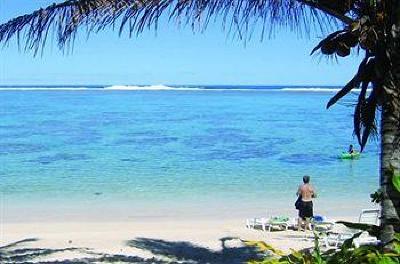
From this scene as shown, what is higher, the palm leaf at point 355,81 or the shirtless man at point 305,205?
the palm leaf at point 355,81

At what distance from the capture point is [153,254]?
9445mm

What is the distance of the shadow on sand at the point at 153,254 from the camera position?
8.59 m

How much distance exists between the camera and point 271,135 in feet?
142

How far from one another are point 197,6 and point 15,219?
36.6 feet

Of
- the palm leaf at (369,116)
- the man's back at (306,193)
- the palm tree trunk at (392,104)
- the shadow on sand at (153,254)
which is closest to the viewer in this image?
the palm tree trunk at (392,104)

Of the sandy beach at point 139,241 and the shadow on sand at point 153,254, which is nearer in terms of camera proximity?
the shadow on sand at point 153,254

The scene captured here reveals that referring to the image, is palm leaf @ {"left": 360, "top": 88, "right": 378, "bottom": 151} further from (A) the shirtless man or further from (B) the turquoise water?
(B) the turquoise water

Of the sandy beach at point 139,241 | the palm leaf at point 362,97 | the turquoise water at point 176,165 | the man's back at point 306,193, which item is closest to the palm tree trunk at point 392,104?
the palm leaf at point 362,97

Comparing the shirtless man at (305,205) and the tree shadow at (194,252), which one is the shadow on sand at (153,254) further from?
the shirtless man at (305,205)

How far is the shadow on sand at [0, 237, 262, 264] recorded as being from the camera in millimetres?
8594

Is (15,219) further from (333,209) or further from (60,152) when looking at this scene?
(60,152)

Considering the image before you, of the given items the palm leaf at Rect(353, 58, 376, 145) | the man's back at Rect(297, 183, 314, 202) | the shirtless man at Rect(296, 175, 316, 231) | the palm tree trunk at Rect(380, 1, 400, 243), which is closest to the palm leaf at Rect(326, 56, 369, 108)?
the palm leaf at Rect(353, 58, 376, 145)

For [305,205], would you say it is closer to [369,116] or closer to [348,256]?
[369,116]

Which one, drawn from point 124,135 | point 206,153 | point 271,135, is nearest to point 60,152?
point 206,153
